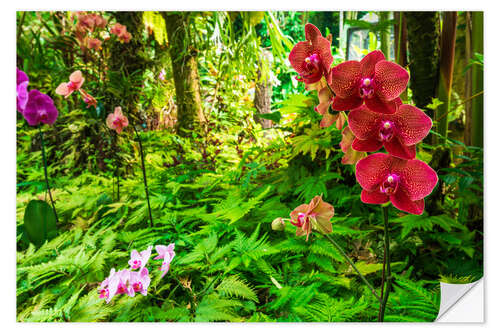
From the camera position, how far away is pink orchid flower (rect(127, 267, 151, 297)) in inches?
36.2

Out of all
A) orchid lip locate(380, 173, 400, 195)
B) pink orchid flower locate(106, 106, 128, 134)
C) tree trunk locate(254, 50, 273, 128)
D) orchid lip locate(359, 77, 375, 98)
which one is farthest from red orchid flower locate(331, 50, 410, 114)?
pink orchid flower locate(106, 106, 128, 134)

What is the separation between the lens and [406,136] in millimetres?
586

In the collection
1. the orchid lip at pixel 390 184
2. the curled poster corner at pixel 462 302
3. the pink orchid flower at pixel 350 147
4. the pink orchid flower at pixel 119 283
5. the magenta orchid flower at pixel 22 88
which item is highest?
the magenta orchid flower at pixel 22 88

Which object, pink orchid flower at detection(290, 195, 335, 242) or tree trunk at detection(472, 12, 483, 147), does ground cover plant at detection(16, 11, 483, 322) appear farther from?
pink orchid flower at detection(290, 195, 335, 242)

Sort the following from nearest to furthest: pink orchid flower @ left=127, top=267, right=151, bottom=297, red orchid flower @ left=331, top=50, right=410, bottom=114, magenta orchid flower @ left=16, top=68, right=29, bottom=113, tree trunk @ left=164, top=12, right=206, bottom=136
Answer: red orchid flower @ left=331, top=50, right=410, bottom=114 → pink orchid flower @ left=127, top=267, right=151, bottom=297 → magenta orchid flower @ left=16, top=68, right=29, bottom=113 → tree trunk @ left=164, top=12, right=206, bottom=136

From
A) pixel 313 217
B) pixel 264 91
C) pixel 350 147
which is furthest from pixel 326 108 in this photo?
pixel 264 91

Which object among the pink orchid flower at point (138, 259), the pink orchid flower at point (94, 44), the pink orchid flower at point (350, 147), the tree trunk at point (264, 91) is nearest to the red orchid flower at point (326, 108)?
the pink orchid flower at point (350, 147)

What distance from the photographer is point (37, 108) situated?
1.13 meters

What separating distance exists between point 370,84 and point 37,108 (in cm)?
107

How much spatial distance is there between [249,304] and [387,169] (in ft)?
1.81

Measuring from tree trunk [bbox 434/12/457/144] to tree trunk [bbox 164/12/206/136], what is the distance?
2.69ft

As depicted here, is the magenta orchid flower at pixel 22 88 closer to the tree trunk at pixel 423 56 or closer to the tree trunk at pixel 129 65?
the tree trunk at pixel 129 65

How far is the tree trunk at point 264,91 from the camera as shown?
117 cm

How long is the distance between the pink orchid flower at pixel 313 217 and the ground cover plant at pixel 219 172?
22 centimetres
